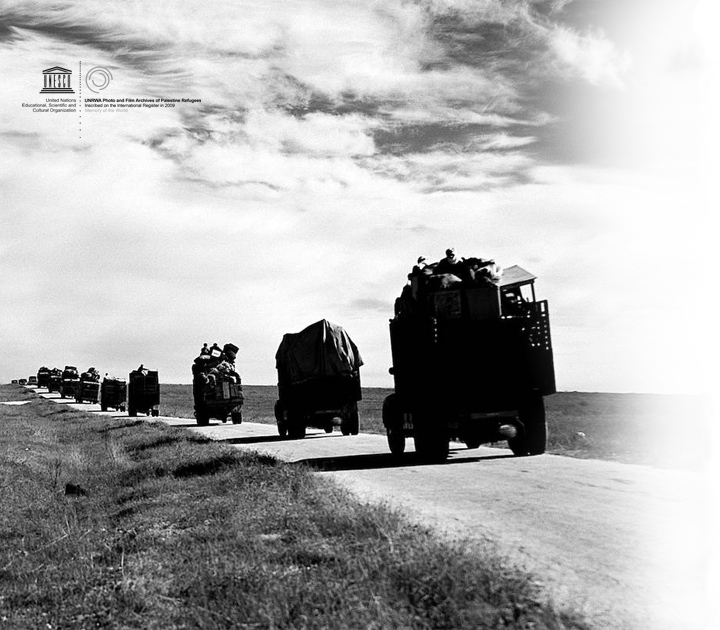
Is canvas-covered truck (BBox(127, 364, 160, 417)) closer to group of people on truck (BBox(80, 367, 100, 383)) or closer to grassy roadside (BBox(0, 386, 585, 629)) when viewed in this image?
group of people on truck (BBox(80, 367, 100, 383))

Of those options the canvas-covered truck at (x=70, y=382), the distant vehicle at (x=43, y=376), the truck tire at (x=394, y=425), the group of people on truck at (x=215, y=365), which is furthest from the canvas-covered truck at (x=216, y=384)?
the distant vehicle at (x=43, y=376)

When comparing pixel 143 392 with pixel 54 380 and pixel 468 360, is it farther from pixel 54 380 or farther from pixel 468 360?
pixel 54 380

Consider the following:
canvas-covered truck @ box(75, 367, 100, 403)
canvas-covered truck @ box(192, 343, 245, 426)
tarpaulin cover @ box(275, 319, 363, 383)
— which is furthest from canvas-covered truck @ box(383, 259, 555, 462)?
canvas-covered truck @ box(75, 367, 100, 403)

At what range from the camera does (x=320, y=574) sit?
691 centimetres

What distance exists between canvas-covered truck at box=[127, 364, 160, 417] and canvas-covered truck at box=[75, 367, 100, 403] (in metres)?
29.8

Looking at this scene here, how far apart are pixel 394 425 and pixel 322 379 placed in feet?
31.2

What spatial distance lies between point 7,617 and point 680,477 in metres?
9.79

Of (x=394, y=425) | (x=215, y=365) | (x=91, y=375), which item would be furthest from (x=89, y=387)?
(x=394, y=425)

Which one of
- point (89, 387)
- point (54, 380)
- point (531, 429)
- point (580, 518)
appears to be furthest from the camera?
point (54, 380)

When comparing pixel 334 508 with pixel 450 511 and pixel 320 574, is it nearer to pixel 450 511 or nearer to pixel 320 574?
pixel 450 511

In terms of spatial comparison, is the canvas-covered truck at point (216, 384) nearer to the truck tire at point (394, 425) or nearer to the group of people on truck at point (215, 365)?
the group of people on truck at point (215, 365)

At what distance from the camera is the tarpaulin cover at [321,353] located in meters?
26.0

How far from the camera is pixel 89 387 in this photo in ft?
260

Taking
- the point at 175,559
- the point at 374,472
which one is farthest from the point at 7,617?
the point at 374,472
